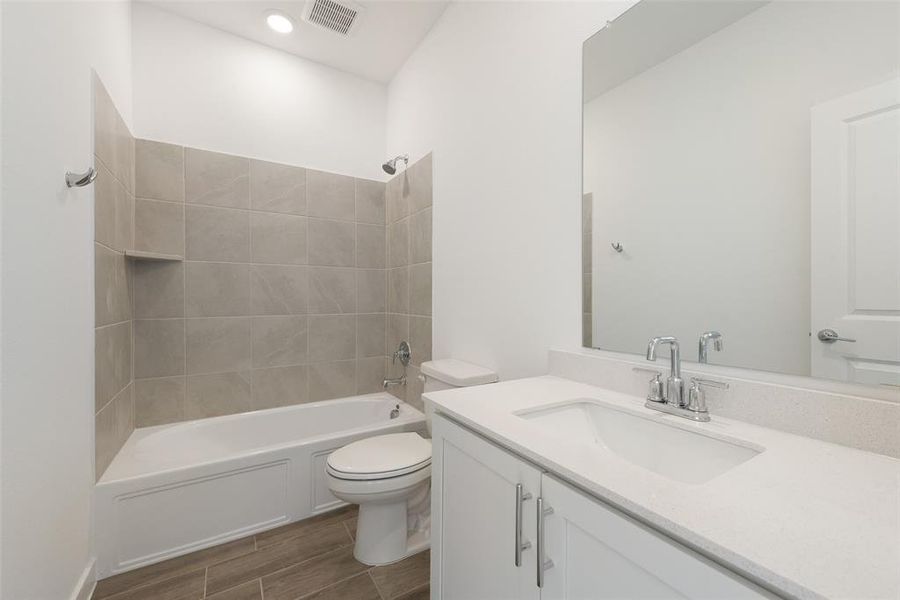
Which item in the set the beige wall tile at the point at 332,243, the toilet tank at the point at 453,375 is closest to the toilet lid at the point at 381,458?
the toilet tank at the point at 453,375

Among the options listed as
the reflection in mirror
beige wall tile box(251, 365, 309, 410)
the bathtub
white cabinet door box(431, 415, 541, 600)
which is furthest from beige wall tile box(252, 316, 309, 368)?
the reflection in mirror

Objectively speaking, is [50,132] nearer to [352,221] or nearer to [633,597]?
[352,221]

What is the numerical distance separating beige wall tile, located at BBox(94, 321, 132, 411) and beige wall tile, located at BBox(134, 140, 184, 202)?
2.41ft

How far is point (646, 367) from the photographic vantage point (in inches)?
41.7

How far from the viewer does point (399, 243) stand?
260 centimetres

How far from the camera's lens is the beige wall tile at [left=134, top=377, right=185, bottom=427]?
2.03m

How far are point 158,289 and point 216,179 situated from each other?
0.72 m

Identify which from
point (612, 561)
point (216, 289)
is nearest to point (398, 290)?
point (216, 289)

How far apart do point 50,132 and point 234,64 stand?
1.54m

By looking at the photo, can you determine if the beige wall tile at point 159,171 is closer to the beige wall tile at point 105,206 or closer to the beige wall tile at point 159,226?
the beige wall tile at point 159,226

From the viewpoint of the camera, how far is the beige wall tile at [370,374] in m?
2.66

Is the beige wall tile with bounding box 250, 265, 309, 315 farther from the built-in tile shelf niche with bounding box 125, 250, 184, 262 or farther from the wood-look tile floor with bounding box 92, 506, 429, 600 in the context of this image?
the wood-look tile floor with bounding box 92, 506, 429, 600

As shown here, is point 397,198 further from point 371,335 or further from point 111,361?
point 111,361

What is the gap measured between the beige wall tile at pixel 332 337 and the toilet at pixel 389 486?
0.96 m
